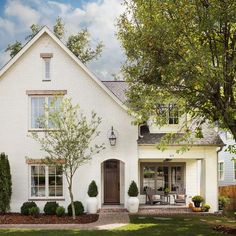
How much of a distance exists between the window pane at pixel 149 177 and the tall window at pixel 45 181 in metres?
6.49

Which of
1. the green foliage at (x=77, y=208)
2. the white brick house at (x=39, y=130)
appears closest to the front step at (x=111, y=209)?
the white brick house at (x=39, y=130)

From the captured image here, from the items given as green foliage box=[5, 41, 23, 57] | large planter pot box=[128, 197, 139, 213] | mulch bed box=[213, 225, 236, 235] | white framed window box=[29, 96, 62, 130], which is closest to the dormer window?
white framed window box=[29, 96, 62, 130]

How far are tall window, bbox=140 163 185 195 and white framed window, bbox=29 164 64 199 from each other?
636 cm

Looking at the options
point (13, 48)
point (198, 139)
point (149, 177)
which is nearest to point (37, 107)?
point (149, 177)

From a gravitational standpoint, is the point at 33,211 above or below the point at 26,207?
below

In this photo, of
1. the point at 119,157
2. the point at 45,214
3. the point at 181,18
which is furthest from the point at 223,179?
the point at 181,18

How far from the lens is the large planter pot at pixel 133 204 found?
25984 millimetres

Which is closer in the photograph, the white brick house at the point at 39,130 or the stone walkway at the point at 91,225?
the stone walkway at the point at 91,225

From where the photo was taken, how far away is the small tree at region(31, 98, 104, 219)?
23625 mm

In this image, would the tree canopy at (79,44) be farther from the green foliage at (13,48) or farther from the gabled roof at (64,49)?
the gabled roof at (64,49)

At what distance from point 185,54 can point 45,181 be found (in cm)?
1156

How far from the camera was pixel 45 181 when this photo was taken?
26875 millimetres

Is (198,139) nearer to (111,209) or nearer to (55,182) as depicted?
(111,209)

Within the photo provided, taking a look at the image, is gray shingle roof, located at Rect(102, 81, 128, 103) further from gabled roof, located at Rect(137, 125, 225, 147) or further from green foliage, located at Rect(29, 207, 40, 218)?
green foliage, located at Rect(29, 207, 40, 218)
